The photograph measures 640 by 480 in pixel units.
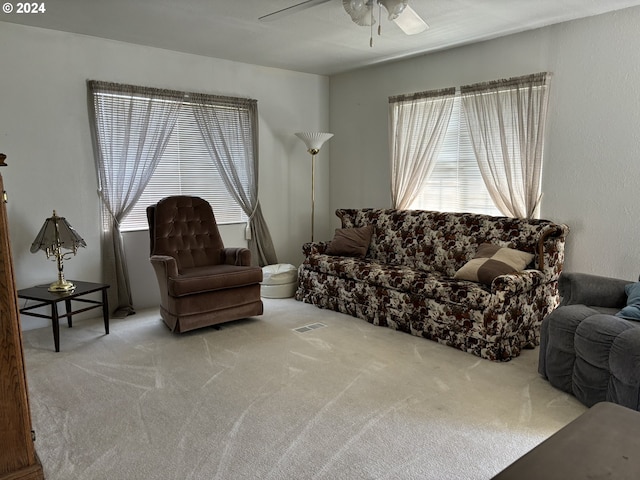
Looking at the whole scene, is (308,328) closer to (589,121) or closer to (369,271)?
(369,271)

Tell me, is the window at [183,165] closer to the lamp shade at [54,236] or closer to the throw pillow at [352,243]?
the lamp shade at [54,236]

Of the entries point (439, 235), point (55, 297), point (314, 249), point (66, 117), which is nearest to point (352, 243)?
point (314, 249)

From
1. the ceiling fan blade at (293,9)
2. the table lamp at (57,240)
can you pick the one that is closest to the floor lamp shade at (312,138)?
the ceiling fan blade at (293,9)

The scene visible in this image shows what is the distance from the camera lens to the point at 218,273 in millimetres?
4012

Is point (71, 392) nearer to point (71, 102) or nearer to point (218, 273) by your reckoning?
point (218, 273)

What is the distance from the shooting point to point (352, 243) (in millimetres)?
4918

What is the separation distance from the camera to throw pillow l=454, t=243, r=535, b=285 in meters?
3.61

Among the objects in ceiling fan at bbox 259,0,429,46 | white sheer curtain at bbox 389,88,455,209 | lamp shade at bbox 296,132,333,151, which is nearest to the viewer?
ceiling fan at bbox 259,0,429,46

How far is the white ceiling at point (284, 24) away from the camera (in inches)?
136

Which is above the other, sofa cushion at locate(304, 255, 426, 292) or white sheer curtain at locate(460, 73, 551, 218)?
white sheer curtain at locate(460, 73, 551, 218)

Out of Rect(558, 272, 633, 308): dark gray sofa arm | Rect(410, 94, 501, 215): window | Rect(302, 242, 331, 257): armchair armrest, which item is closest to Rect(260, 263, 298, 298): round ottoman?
Rect(302, 242, 331, 257): armchair armrest

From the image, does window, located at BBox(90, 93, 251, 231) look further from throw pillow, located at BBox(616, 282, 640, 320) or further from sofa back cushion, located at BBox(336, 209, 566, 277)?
throw pillow, located at BBox(616, 282, 640, 320)

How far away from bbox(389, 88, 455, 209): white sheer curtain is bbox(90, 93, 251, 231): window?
1.63m

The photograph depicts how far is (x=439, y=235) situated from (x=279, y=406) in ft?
7.92
